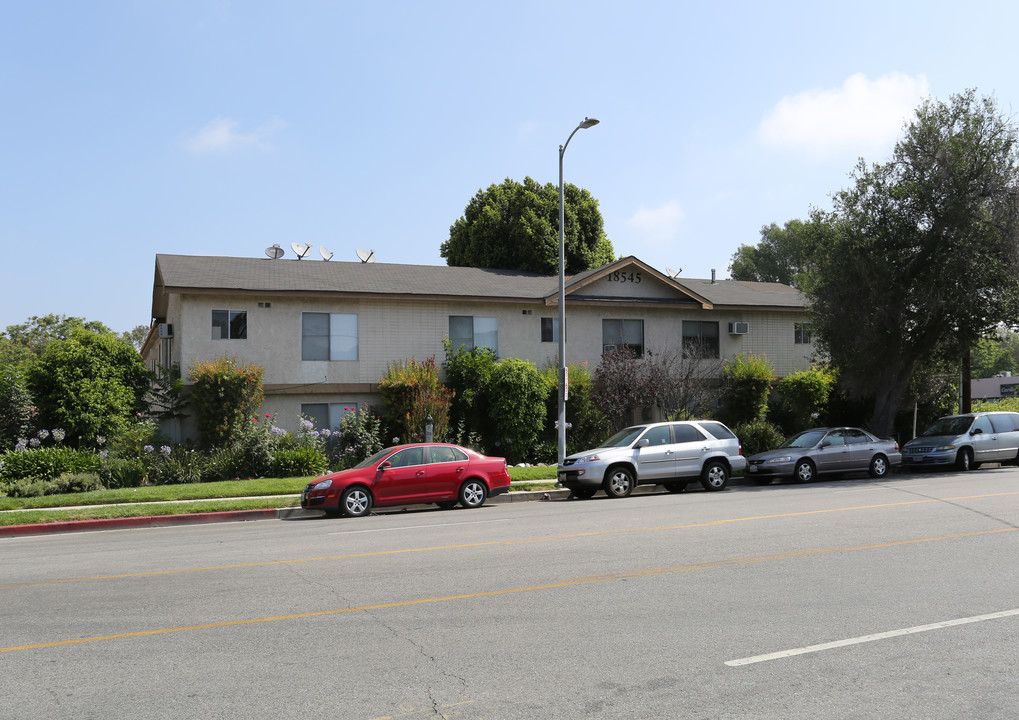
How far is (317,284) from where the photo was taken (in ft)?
82.4

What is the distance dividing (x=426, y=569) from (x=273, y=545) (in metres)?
3.31

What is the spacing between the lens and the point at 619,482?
1811 cm

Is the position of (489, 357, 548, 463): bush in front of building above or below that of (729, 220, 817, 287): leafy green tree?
below

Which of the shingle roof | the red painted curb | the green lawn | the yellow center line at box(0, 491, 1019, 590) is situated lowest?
the red painted curb

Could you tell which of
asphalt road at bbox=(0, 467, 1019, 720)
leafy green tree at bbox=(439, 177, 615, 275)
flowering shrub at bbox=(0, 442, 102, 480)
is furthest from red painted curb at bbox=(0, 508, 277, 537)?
leafy green tree at bbox=(439, 177, 615, 275)

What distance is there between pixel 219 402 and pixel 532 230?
24440 mm

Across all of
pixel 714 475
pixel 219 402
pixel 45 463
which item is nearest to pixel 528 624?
pixel 714 475

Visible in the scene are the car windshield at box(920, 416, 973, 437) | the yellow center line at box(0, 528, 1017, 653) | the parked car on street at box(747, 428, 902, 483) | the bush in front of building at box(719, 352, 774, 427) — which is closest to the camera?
the yellow center line at box(0, 528, 1017, 653)

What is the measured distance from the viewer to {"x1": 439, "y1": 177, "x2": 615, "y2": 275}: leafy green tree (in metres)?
44.1

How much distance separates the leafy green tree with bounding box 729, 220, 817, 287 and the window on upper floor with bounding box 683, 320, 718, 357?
45.7m

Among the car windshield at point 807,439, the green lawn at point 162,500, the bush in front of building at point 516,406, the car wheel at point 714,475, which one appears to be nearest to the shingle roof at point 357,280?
the bush in front of building at point 516,406

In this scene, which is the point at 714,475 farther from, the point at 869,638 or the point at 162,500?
Result: the point at 869,638

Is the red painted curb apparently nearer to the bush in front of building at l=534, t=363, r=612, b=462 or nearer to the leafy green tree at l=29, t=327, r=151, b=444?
the leafy green tree at l=29, t=327, r=151, b=444

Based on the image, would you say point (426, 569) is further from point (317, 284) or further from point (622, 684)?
point (317, 284)
